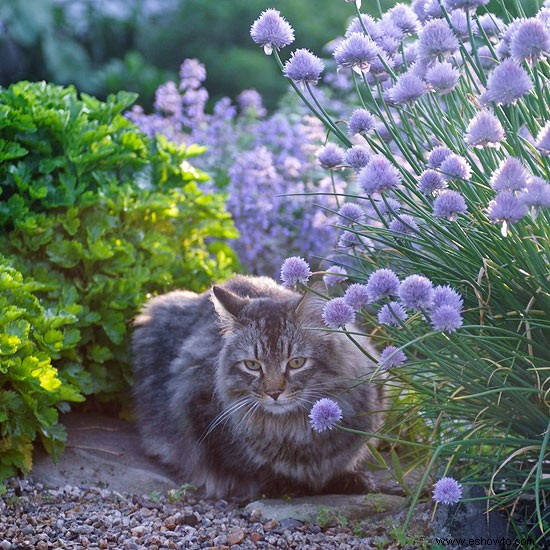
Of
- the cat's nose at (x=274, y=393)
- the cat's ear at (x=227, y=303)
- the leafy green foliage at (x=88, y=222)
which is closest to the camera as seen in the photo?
the cat's nose at (x=274, y=393)

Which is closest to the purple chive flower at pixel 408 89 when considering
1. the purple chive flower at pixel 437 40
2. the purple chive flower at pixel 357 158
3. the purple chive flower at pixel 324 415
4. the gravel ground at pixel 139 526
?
the purple chive flower at pixel 437 40

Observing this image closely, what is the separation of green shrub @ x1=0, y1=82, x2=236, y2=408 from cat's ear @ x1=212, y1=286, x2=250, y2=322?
29.1 inches

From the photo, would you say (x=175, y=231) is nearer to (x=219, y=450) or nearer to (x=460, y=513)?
(x=219, y=450)

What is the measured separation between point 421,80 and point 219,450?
6.08 feet

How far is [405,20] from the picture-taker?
3.22 meters

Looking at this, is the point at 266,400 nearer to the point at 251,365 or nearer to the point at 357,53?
the point at 251,365

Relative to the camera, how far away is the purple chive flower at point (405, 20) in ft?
10.6

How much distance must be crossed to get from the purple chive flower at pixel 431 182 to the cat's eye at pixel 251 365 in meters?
1.17

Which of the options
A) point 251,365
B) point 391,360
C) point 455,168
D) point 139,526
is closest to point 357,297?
point 391,360

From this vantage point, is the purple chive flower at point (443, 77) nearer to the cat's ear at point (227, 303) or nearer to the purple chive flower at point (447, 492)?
the purple chive flower at point (447, 492)

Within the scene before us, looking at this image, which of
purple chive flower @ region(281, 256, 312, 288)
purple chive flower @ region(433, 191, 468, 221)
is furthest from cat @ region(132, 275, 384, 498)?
purple chive flower @ region(433, 191, 468, 221)

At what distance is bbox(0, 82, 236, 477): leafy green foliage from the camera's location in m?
4.23

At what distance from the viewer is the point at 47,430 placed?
12.2 ft

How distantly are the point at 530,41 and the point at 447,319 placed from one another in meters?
0.75
